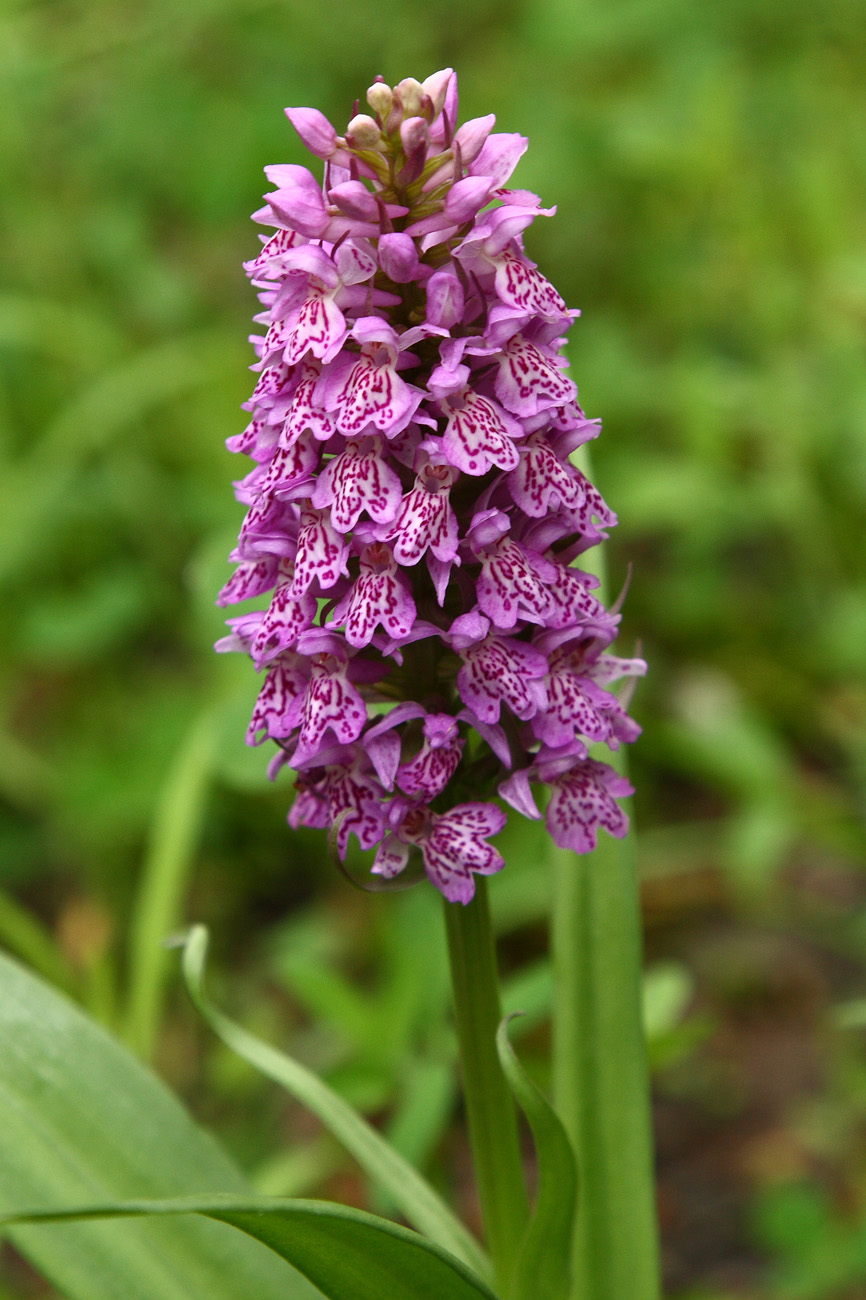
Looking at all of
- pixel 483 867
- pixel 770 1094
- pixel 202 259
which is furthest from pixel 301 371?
pixel 202 259

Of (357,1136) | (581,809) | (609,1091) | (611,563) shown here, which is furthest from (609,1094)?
(611,563)

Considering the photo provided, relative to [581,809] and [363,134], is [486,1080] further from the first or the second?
[363,134]

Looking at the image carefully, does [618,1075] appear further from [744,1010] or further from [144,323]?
[144,323]

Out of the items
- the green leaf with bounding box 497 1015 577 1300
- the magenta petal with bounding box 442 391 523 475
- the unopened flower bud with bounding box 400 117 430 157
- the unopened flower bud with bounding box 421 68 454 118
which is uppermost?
the unopened flower bud with bounding box 421 68 454 118

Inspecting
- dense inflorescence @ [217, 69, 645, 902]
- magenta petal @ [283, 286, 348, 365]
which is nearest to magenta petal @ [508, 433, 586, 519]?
dense inflorescence @ [217, 69, 645, 902]

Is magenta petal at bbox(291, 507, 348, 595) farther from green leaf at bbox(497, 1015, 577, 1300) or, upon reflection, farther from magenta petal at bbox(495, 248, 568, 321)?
green leaf at bbox(497, 1015, 577, 1300)
